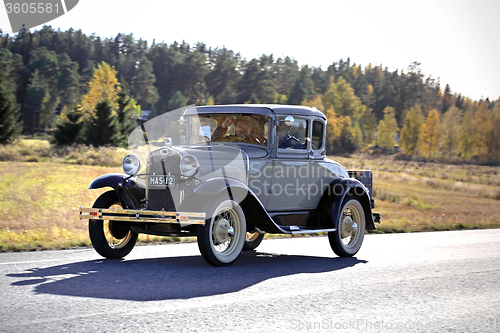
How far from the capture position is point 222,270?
6617 mm

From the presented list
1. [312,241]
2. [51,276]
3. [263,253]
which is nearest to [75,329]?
[51,276]

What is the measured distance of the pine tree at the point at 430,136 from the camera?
89562mm

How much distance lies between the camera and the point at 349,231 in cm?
897

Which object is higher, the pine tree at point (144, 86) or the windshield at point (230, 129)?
the pine tree at point (144, 86)

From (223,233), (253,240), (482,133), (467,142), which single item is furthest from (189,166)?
(482,133)

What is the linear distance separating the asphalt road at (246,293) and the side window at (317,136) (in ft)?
6.29

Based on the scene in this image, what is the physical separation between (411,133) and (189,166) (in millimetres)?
91079

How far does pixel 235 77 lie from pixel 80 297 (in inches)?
3748

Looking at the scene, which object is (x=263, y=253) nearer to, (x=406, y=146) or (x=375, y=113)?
(x=406, y=146)

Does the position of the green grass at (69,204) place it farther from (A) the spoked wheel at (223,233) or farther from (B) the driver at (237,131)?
(A) the spoked wheel at (223,233)

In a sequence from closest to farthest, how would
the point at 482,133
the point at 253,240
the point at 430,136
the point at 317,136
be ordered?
the point at 317,136
the point at 253,240
the point at 482,133
the point at 430,136

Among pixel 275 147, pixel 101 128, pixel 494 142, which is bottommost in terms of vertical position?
pixel 275 147

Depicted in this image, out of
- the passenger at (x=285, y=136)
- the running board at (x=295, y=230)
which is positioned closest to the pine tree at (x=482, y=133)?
the passenger at (x=285, y=136)

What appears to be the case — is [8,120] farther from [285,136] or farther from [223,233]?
[223,233]
